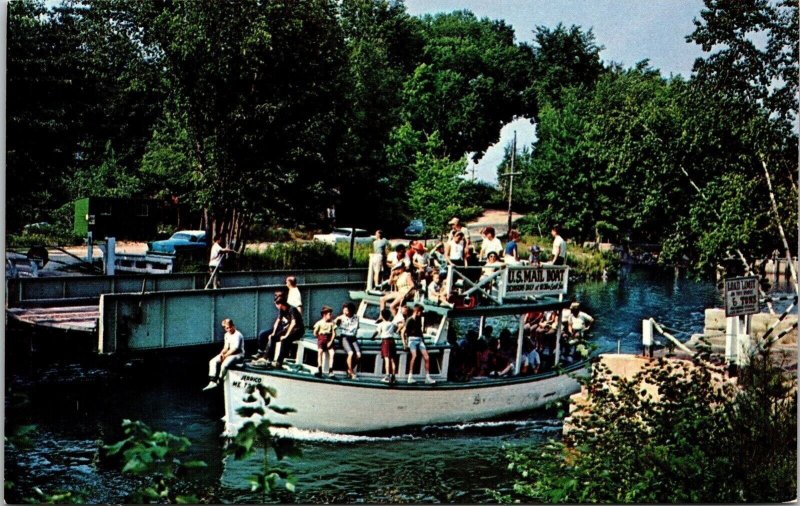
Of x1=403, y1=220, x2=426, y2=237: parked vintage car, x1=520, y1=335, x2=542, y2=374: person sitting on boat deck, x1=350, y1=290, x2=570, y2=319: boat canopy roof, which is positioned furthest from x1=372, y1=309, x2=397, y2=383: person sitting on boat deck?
x1=520, y1=335, x2=542, y2=374: person sitting on boat deck

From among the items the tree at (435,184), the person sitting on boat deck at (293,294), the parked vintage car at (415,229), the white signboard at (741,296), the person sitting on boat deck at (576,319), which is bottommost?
the person sitting on boat deck at (576,319)

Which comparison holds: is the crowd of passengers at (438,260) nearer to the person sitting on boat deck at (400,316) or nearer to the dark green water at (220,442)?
the person sitting on boat deck at (400,316)

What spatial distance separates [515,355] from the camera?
39.3 ft

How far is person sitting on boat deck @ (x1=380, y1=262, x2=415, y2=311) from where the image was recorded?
10.6m

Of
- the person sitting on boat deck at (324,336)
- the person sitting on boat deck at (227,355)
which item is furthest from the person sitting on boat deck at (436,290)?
the person sitting on boat deck at (227,355)

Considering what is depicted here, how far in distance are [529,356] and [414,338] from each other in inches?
66.7

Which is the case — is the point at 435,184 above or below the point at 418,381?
above

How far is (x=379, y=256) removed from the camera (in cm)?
1035

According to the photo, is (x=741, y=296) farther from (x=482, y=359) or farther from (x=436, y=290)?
(x=482, y=359)

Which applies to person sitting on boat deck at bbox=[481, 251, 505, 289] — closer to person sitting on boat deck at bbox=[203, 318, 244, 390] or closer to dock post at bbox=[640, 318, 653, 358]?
dock post at bbox=[640, 318, 653, 358]

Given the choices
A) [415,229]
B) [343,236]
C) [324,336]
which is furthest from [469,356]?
[343,236]

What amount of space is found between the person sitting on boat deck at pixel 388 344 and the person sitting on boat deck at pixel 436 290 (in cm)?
53

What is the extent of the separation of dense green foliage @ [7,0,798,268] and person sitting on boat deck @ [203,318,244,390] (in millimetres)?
972

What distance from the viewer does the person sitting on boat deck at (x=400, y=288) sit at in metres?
10.6
